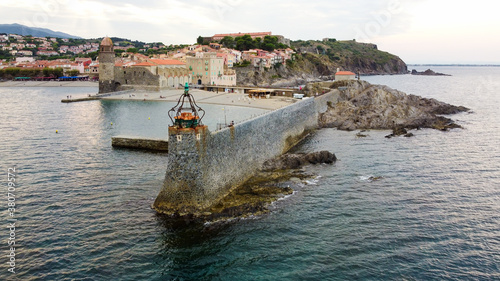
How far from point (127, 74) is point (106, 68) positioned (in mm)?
4440

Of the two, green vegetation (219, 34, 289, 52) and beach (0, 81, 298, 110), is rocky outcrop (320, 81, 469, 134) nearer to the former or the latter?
beach (0, 81, 298, 110)

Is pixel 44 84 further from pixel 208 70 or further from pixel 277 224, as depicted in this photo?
pixel 277 224

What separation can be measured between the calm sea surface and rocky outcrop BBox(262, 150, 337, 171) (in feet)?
3.37

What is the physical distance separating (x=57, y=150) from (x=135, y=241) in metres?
19.2

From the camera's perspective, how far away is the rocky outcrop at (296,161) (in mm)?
28455

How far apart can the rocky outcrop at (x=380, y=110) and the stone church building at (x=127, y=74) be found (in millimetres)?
38998

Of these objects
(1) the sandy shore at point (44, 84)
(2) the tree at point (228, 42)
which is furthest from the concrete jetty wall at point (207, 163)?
(2) the tree at point (228, 42)

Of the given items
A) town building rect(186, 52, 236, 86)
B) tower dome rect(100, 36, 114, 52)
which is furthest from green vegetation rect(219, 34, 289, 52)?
tower dome rect(100, 36, 114, 52)

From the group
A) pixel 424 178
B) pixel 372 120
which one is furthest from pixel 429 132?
pixel 424 178

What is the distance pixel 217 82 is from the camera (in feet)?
302

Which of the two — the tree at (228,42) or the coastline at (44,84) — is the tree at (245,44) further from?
the coastline at (44,84)

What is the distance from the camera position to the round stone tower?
8144cm

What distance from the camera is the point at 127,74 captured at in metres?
83.7

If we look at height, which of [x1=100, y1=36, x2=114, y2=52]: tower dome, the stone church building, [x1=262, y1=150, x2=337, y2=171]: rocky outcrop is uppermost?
[x1=100, y1=36, x2=114, y2=52]: tower dome
